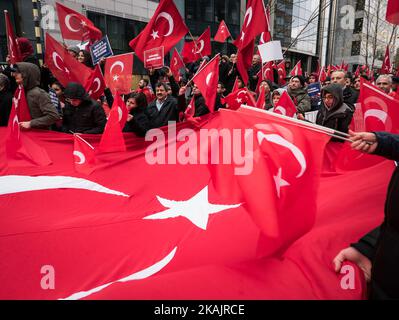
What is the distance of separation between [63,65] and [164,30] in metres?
1.78

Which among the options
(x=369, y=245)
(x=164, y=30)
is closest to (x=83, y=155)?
(x=164, y=30)

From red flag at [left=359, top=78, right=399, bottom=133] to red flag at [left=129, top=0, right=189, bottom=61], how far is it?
331cm

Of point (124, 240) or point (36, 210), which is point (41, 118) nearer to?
point (36, 210)

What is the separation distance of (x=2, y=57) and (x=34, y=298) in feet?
51.8

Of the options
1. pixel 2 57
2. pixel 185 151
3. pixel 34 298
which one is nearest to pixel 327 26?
pixel 2 57

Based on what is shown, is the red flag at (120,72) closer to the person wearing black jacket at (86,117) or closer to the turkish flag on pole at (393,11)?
the person wearing black jacket at (86,117)

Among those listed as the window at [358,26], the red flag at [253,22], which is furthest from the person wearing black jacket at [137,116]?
the window at [358,26]

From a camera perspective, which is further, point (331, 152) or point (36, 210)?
point (331, 152)

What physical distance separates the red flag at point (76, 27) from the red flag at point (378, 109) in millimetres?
5623

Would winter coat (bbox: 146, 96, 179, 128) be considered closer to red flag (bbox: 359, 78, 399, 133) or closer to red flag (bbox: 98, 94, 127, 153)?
red flag (bbox: 98, 94, 127, 153)

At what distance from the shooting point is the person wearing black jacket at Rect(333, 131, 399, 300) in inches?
59.7

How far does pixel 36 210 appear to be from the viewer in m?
3.35

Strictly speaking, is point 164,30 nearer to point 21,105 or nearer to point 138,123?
point 138,123

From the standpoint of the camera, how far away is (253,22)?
552cm
